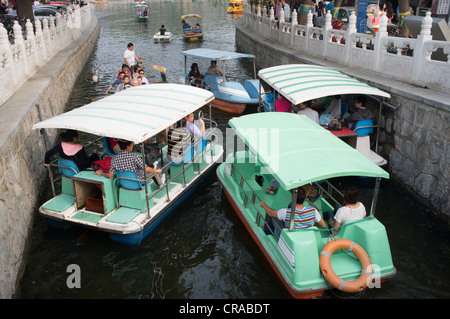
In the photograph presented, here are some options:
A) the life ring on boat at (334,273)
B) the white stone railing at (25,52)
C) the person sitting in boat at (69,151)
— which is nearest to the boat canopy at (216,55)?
the white stone railing at (25,52)

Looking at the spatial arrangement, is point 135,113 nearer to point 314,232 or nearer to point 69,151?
point 69,151

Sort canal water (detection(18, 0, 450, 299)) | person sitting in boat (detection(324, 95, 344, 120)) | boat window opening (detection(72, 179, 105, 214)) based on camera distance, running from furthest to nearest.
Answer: person sitting in boat (detection(324, 95, 344, 120)), boat window opening (detection(72, 179, 105, 214)), canal water (detection(18, 0, 450, 299))

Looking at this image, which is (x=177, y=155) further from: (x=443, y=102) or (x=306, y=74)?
(x=443, y=102)

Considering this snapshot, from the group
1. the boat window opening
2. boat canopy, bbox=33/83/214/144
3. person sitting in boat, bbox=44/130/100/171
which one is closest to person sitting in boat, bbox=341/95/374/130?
boat canopy, bbox=33/83/214/144

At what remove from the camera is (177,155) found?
8.74m

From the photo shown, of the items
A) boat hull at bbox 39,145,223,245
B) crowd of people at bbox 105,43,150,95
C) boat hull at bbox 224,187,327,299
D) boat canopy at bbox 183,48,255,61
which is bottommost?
boat hull at bbox 224,187,327,299

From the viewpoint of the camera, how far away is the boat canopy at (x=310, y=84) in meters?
9.45

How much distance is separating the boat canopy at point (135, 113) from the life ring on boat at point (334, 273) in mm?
3458

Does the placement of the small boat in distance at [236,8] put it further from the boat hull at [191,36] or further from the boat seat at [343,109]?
the boat seat at [343,109]

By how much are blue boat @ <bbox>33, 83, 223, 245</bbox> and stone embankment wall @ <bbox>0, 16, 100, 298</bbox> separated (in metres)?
0.56

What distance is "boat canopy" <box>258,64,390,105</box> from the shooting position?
945 cm

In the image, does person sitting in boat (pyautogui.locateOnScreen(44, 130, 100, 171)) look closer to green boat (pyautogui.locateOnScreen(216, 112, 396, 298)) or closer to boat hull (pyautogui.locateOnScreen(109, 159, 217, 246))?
boat hull (pyautogui.locateOnScreen(109, 159, 217, 246))
